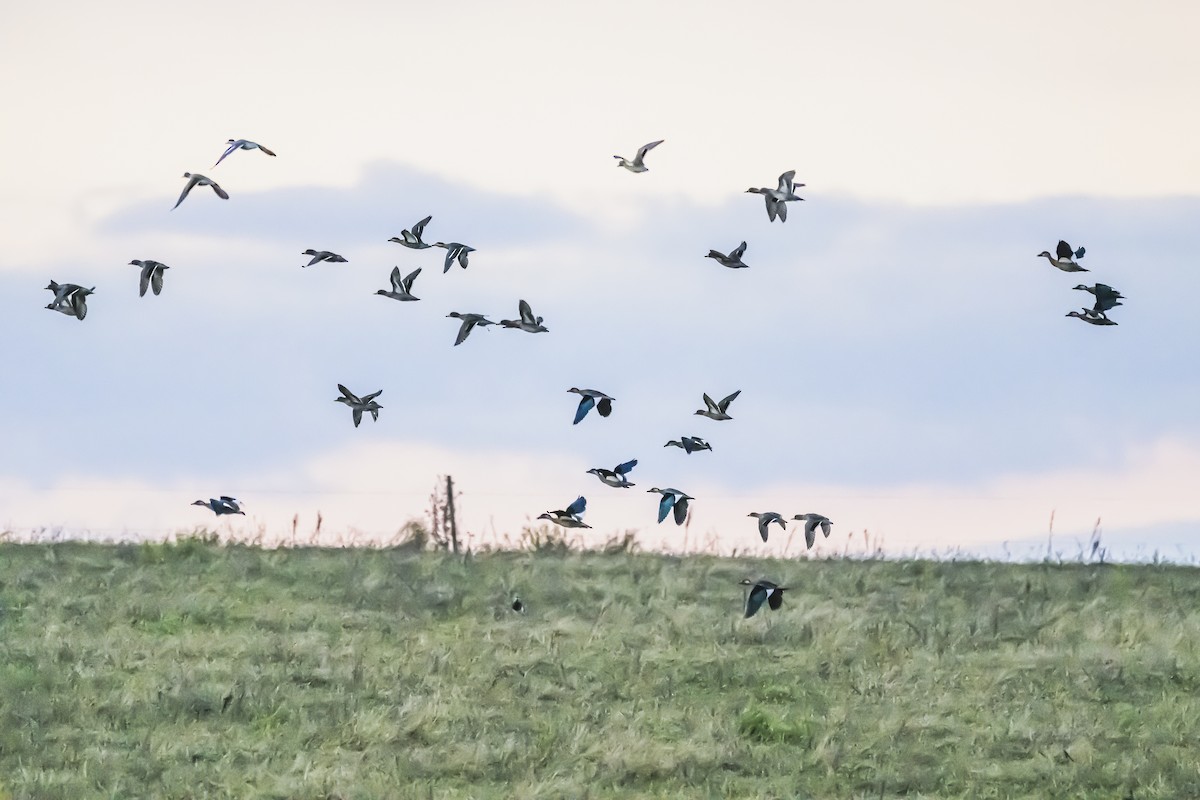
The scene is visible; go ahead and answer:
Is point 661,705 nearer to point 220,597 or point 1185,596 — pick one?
point 220,597

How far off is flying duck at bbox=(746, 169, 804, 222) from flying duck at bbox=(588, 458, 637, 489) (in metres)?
2.73

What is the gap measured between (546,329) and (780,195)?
2.62 metres

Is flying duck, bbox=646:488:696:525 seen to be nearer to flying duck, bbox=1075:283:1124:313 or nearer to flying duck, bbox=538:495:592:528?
flying duck, bbox=538:495:592:528

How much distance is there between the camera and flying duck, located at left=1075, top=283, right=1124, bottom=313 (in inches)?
572

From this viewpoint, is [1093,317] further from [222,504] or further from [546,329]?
[222,504]

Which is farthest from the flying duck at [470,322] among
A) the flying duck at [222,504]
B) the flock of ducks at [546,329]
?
the flying duck at [222,504]

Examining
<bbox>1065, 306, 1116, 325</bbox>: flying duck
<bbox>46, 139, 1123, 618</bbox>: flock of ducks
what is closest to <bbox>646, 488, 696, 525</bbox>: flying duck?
<bbox>46, 139, 1123, 618</bbox>: flock of ducks

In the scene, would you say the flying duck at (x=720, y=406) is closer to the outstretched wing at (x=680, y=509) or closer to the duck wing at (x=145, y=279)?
the outstretched wing at (x=680, y=509)

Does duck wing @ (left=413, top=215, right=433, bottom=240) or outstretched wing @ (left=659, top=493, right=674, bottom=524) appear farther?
duck wing @ (left=413, top=215, right=433, bottom=240)

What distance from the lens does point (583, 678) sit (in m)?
16.8

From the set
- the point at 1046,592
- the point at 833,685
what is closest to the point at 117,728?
the point at 833,685

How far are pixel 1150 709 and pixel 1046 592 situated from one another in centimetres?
572

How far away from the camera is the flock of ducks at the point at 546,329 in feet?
44.4

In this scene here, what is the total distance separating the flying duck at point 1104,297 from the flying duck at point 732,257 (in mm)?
3223
